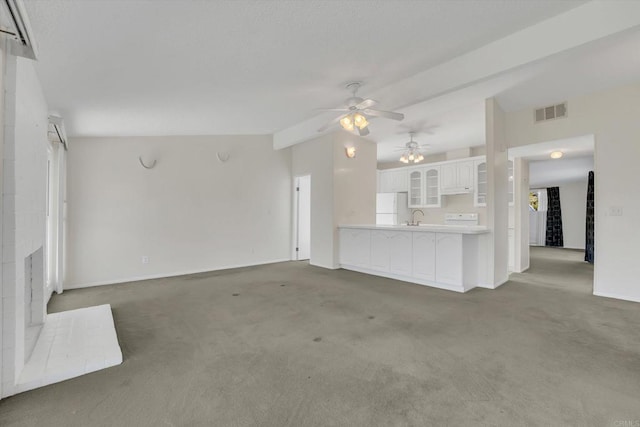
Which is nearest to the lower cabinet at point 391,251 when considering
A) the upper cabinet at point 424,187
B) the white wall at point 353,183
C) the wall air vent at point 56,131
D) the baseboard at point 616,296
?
the white wall at point 353,183

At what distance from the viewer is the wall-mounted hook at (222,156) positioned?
5.55m

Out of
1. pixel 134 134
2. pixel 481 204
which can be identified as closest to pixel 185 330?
pixel 134 134

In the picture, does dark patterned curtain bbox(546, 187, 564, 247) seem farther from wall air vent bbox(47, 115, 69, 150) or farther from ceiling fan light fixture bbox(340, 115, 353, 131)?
wall air vent bbox(47, 115, 69, 150)

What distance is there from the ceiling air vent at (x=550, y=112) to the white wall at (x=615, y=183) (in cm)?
19

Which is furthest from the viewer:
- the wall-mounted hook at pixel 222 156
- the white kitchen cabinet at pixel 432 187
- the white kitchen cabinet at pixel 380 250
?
the white kitchen cabinet at pixel 432 187

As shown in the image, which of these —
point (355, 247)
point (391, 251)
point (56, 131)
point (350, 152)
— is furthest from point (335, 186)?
point (56, 131)

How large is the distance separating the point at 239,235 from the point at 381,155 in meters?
4.39

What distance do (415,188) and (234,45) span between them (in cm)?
613

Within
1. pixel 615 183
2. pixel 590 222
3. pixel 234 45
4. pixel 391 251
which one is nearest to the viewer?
pixel 234 45

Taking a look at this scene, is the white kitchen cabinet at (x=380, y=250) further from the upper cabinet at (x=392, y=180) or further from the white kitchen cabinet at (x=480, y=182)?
the upper cabinet at (x=392, y=180)

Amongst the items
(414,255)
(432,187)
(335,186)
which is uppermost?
(432,187)

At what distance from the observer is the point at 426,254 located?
434 cm

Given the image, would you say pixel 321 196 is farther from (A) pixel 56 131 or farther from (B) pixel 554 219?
(B) pixel 554 219

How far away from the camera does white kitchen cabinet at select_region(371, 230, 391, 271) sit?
4879 millimetres
